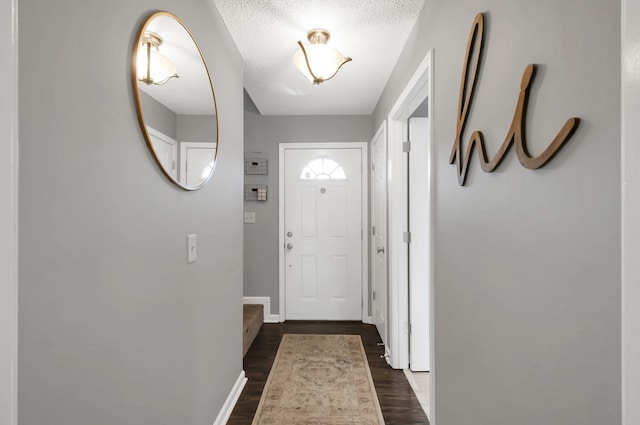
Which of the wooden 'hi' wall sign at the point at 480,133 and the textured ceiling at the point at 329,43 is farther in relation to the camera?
the textured ceiling at the point at 329,43

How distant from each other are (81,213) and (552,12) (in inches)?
48.0

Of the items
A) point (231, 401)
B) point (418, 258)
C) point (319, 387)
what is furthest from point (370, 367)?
point (231, 401)

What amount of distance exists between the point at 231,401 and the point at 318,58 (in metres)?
2.21

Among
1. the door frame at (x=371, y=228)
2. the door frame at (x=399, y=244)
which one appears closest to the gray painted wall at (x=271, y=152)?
the door frame at (x=371, y=228)

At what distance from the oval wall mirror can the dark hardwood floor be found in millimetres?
1531

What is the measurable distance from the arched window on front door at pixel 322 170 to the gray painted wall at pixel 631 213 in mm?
3543

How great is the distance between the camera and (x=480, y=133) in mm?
1178

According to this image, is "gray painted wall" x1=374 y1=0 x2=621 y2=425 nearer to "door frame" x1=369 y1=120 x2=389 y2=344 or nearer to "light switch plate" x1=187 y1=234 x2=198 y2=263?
"light switch plate" x1=187 y1=234 x2=198 y2=263

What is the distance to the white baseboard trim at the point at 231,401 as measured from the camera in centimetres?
202

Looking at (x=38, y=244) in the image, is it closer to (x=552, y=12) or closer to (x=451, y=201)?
(x=552, y=12)

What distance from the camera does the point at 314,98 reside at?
11.3 ft

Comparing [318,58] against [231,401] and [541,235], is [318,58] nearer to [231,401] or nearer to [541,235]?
[541,235]

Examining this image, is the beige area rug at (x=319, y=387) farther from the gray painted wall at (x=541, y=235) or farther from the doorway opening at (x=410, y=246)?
the gray painted wall at (x=541, y=235)

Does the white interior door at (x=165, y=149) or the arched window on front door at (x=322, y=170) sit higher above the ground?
the arched window on front door at (x=322, y=170)
